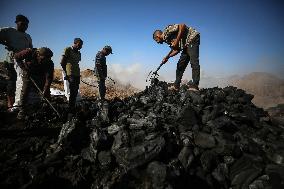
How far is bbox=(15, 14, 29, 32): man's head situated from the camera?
5338 millimetres

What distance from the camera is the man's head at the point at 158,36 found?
6406 mm

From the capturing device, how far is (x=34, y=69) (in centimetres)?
528

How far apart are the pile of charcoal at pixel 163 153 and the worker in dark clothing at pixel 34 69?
1.16 m

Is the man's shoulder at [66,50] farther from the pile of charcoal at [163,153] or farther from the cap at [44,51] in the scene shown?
the pile of charcoal at [163,153]

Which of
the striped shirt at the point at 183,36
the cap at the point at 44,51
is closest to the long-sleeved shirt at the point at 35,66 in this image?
the cap at the point at 44,51

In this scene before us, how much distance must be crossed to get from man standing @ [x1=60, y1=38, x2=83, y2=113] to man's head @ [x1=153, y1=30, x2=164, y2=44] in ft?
6.80

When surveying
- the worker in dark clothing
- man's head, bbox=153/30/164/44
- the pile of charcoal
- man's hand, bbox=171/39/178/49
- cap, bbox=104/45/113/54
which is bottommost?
the pile of charcoal

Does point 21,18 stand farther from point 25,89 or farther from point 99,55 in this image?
point 99,55

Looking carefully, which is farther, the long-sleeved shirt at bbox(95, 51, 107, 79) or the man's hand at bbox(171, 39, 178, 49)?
the long-sleeved shirt at bbox(95, 51, 107, 79)

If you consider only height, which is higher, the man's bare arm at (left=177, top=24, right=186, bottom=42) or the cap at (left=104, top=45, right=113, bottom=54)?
the man's bare arm at (left=177, top=24, right=186, bottom=42)

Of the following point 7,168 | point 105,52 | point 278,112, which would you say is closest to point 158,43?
point 105,52

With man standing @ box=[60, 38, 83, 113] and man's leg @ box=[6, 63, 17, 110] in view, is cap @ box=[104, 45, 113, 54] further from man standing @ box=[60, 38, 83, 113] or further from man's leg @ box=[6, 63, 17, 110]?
man's leg @ box=[6, 63, 17, 110]

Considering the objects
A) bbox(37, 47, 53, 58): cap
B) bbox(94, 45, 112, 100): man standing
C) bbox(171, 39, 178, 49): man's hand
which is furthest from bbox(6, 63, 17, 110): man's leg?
bbox(171, 39, 178, 49): man's hand

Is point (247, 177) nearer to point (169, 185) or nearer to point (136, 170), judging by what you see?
point (169, 185)
